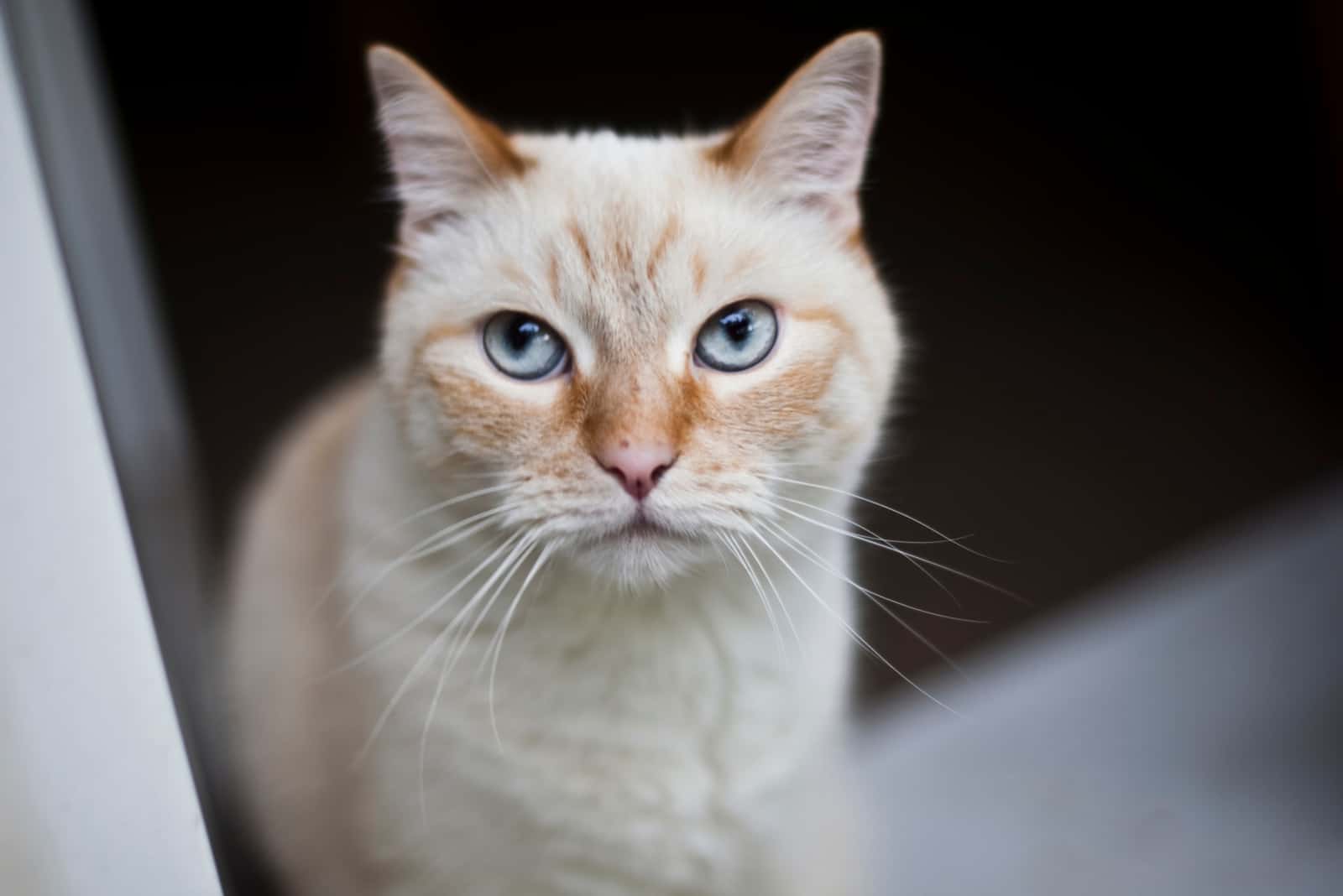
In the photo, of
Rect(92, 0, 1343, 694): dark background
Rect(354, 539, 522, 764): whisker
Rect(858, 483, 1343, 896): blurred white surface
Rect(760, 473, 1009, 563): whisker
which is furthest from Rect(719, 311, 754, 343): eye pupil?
Rect(858, 483, 1343, 896): blurred white surface

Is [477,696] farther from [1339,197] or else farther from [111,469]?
[1339,197]

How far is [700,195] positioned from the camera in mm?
1022

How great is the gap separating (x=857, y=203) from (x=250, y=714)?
974 millimetres

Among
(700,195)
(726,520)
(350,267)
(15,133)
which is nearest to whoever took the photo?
(15,133)

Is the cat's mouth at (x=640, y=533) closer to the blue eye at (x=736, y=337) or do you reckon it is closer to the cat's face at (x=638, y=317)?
the cat's face at (x=638, y=317)

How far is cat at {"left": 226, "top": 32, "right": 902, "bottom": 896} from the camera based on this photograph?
94cm

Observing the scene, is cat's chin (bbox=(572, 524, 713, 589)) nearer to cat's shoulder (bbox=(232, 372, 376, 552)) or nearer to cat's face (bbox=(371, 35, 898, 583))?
cat's face (bbox=(371, 35, 898, 583))

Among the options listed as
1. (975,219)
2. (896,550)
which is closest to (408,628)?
(896,550)

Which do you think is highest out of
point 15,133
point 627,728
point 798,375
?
point 15,133

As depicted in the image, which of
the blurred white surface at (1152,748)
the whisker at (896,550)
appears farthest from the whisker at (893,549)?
the blurred white surface at (1152,748)

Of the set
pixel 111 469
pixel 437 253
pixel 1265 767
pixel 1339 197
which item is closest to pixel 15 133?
pixel 111 469

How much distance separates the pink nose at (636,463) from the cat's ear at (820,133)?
32 centimetres

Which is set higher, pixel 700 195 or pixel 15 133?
pixel 15 133

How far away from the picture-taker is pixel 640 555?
0.94 meters
